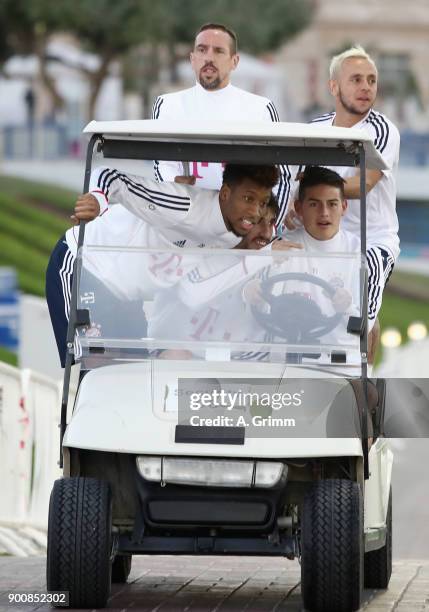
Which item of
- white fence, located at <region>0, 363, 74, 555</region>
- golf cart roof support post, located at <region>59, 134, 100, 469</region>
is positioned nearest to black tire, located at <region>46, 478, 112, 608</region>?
golf cart roof support post, located at <region>59, 134, 100, 469</region>

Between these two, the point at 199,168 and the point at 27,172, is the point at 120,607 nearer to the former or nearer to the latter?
the point at 199,168

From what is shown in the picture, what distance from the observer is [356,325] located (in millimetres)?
7137

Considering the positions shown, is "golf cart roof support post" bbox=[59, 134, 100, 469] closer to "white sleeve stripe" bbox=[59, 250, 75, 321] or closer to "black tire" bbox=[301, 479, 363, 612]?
"white sleeve stripe" bbox=[59, 250, 75, 321]

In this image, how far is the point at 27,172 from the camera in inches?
Answer: 1980

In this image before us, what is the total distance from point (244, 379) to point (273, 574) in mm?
2105

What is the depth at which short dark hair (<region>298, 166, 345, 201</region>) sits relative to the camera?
765 cm

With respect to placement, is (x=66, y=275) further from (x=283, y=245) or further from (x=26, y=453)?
(x=26, y=453)

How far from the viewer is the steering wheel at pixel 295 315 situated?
721 cm

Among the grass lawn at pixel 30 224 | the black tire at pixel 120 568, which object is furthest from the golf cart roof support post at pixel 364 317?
the grass lawn at pixel 30 224

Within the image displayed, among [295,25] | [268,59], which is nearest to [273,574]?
[295,25]

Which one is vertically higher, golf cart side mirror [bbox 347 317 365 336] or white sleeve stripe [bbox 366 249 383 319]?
white sleeve stripe [bbox 366 249 383 319]

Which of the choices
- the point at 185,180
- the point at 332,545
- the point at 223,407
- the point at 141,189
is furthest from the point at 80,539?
the point at 185,180

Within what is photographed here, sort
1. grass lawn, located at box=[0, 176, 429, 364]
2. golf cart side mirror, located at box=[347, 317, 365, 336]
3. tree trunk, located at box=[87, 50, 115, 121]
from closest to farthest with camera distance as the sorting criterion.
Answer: golf cart side mirror, located at box=[347, 317, 365, 336]
grass lawn, located at box=[0, 176, 429, 364]
tree trunk, located at box=[87, 50, 115, 121]

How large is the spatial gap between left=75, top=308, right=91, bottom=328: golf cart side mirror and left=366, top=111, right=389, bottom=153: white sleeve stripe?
1864mm
